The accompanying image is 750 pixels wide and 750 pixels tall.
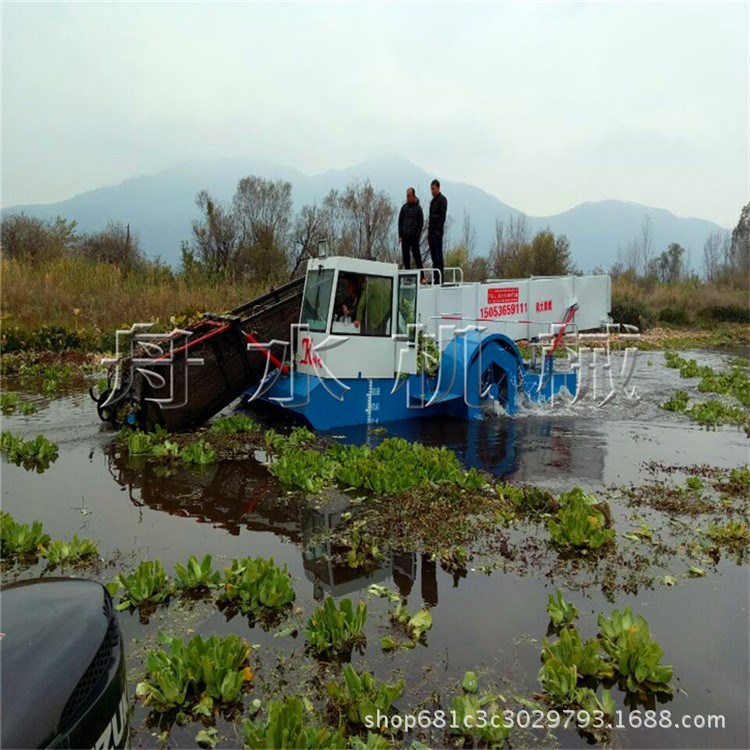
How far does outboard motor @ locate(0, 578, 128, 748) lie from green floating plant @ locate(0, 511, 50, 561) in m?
3.41

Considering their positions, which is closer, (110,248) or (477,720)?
(477,720)

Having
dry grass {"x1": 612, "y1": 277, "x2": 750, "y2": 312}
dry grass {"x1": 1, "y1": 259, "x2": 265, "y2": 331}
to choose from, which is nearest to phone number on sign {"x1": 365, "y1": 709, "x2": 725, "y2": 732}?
dry grass {"x1": 1, "y1": 259, "x2": 265, "y2": 331}

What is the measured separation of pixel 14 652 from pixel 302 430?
7.45m

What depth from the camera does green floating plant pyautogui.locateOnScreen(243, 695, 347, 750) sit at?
2945 mm

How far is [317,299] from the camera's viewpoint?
1005 cm

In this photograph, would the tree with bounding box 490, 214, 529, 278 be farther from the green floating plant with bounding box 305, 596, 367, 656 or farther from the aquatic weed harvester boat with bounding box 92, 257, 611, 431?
the green floating plant with bounding box 305, 596, 367, 656

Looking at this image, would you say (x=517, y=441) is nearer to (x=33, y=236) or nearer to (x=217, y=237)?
(x=217, y=237)

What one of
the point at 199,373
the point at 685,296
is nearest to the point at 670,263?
the point at 685,296

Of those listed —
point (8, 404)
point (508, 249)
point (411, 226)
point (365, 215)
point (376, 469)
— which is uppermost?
point (365, 215)

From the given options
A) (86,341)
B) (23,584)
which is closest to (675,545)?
(23,584)

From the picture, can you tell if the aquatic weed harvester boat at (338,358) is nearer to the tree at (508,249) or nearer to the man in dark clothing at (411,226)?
the man in dark clothing at (411,226)

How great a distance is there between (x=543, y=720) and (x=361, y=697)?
1019 millimetres

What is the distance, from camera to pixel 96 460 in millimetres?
8562

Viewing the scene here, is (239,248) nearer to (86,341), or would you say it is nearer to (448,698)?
(86,341)
